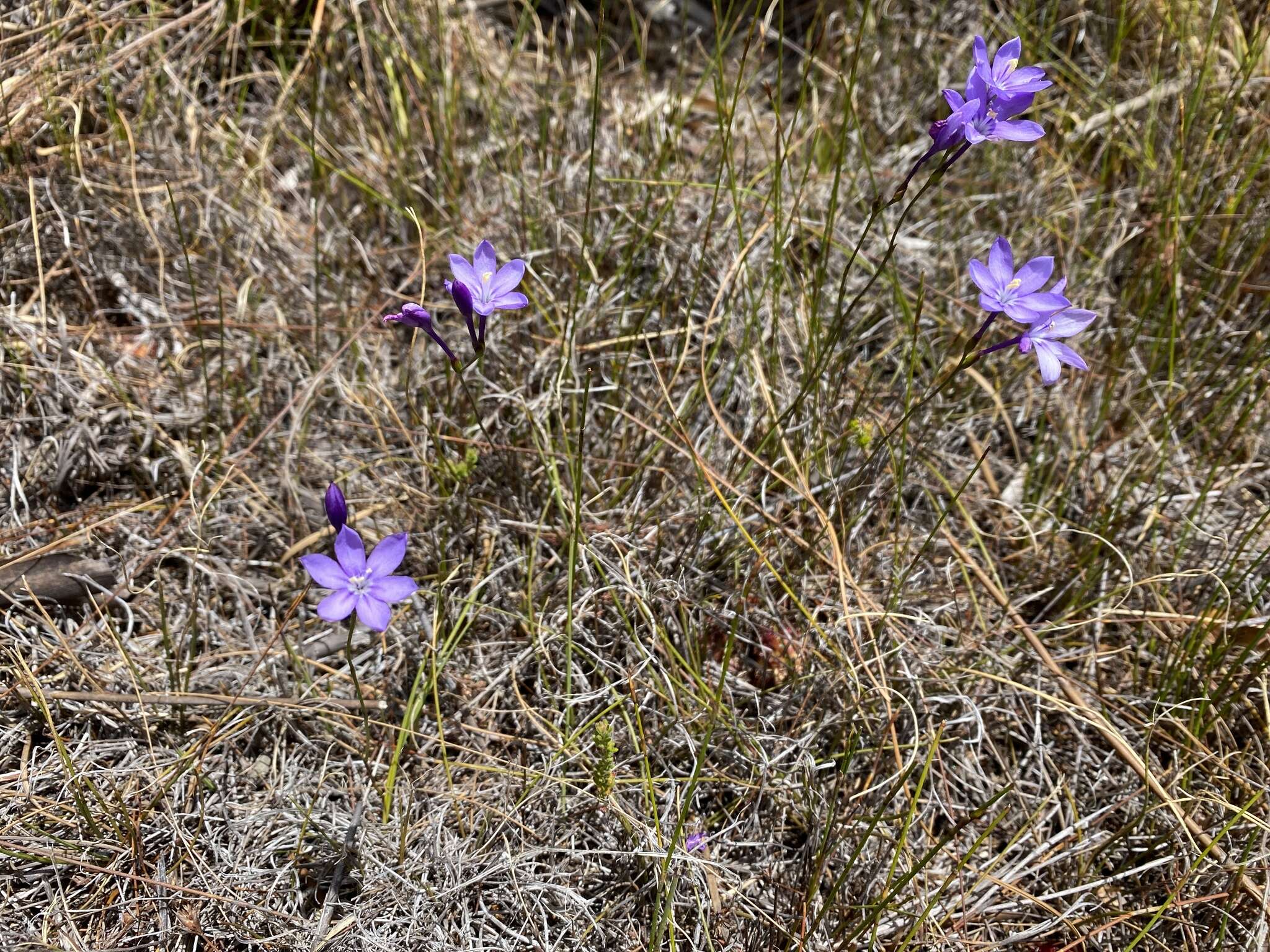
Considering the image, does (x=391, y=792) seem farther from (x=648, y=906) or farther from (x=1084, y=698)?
(x=1084, y=698)

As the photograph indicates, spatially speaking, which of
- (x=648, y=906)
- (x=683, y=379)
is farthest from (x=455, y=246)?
(x=648, y=906)

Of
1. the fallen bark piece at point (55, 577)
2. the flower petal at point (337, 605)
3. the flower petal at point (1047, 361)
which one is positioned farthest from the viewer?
the fallen bark piece at point (55, 577)

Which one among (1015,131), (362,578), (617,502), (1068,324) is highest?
(1015,131)

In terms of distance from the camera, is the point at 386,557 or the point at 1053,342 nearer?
the point at 386,557

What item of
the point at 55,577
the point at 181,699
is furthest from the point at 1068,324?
the point at 55,577

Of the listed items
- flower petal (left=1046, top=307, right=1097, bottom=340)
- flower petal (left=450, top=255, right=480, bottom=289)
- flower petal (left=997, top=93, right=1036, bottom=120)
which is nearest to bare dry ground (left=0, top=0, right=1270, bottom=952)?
flower petal (left=450, top=255, right=480, bottom=289)

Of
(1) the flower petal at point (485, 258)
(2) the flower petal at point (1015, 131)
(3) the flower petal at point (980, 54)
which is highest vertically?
→ (3) the flower petal at point (980, 54)

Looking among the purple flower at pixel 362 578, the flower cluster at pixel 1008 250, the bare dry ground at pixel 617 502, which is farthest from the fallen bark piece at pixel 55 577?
the flower cluster at pixel 1008 250

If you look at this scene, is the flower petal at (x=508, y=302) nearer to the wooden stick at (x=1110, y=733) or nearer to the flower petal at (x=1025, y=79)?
the flower petal at (x=1025, y=79)

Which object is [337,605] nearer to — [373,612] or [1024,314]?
[373,612]
